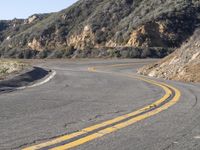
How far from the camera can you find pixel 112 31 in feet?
174

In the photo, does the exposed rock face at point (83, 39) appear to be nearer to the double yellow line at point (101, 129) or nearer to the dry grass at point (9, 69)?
the dry grass at point (9, 69)

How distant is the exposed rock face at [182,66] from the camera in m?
19.2

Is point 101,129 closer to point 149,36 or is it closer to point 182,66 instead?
point 182,66

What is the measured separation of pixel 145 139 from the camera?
6.23m

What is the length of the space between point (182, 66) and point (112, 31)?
3301cm

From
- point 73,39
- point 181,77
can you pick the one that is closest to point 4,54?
point 73,39

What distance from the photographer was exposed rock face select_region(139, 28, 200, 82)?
63.1 feet

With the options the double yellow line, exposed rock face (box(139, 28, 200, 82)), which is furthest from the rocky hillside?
the double yellow line

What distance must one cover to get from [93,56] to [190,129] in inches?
1668

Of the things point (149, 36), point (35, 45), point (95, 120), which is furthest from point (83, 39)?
point (95, 120)

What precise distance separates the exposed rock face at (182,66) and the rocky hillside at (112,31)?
22.2 meters

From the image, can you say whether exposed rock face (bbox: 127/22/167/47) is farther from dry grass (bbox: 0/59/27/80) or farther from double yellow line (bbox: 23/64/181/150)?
double yellow line (bbox: 23/64/181/150)

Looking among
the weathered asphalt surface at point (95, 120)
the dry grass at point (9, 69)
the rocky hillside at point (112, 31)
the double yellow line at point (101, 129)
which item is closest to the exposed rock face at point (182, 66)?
the dry grass at point (9, 69)

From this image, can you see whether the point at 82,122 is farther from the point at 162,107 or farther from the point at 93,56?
the point at 93,56
